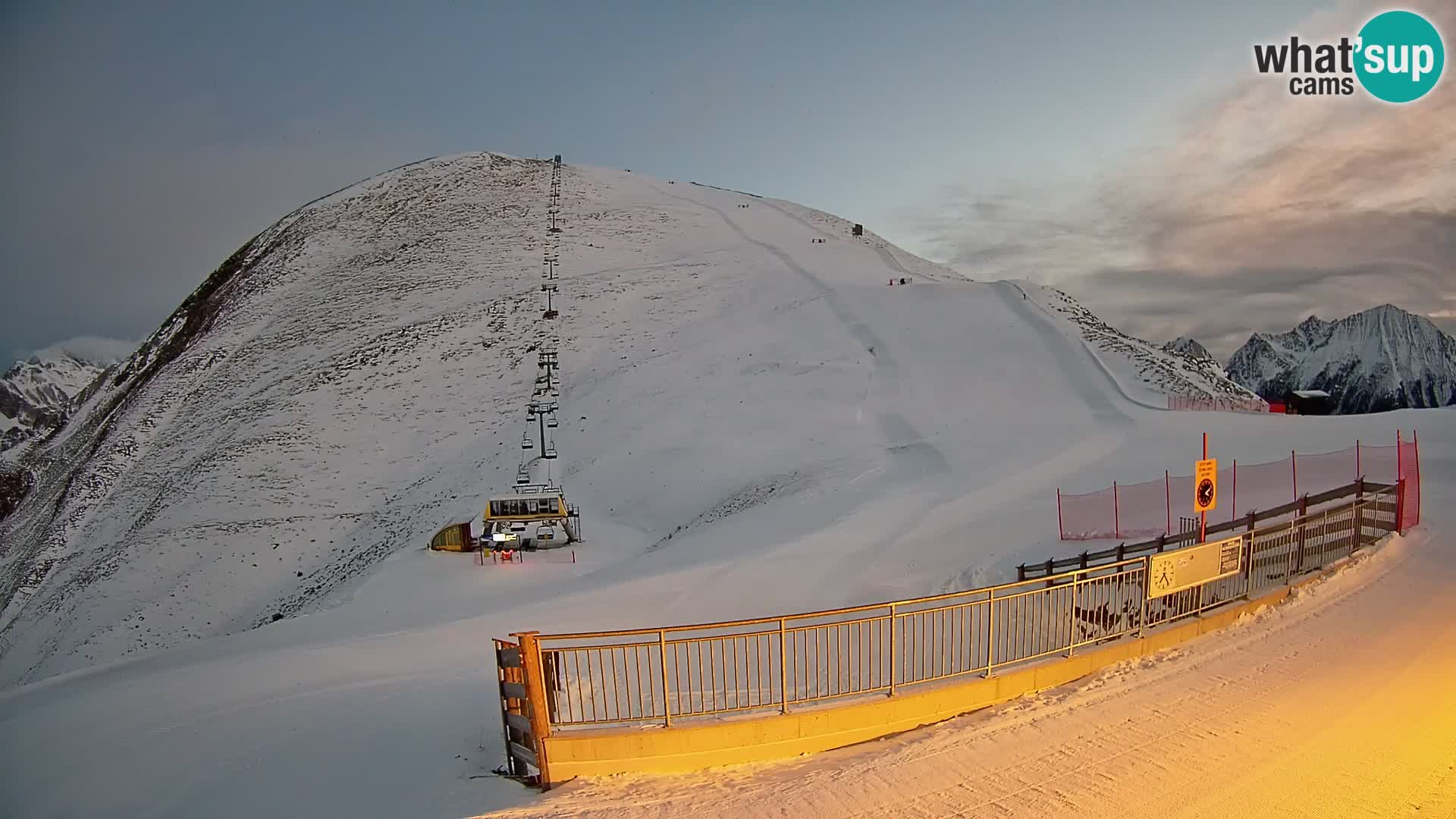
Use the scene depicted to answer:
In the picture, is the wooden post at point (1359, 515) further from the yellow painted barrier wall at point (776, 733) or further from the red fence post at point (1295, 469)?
the yellow painted barrier wall at point (776, 733)

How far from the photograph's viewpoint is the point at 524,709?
809 centimetres

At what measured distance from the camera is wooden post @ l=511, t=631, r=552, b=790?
7.57 meters

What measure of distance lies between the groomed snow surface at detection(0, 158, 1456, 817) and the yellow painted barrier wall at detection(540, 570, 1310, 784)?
0.26 meters

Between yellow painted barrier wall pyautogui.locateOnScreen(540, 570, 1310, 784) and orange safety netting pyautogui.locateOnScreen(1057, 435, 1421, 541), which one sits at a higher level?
orange safety netting pyautogui.locateOnScreen(1057, 435, 1421, 541)

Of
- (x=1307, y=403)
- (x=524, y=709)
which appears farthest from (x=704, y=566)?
(x=1307, y=403)

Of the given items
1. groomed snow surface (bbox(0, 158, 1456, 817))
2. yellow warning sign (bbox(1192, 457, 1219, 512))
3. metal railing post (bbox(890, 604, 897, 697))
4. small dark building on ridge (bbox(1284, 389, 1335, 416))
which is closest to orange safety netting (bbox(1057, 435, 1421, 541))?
groomed snow surface (bbox(0, 158, 1456, 817))

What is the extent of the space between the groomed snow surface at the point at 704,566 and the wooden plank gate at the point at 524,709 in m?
0.44

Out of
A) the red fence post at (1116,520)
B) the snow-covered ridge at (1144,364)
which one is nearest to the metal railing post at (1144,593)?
the red fence post at (1116,520)

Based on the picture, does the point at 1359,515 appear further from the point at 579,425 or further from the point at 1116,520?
the point at 579,425

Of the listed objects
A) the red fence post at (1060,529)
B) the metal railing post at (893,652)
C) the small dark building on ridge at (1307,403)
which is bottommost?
the red fence post at (1060,529)

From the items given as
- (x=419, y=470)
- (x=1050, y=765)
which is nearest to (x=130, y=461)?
(x=419, y=470)

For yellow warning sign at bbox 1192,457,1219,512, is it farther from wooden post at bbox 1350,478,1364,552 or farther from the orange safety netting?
the orange safety netting

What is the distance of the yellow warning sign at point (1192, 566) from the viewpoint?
9.24 metres

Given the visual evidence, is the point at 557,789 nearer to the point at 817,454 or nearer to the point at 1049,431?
the point at 817,454
